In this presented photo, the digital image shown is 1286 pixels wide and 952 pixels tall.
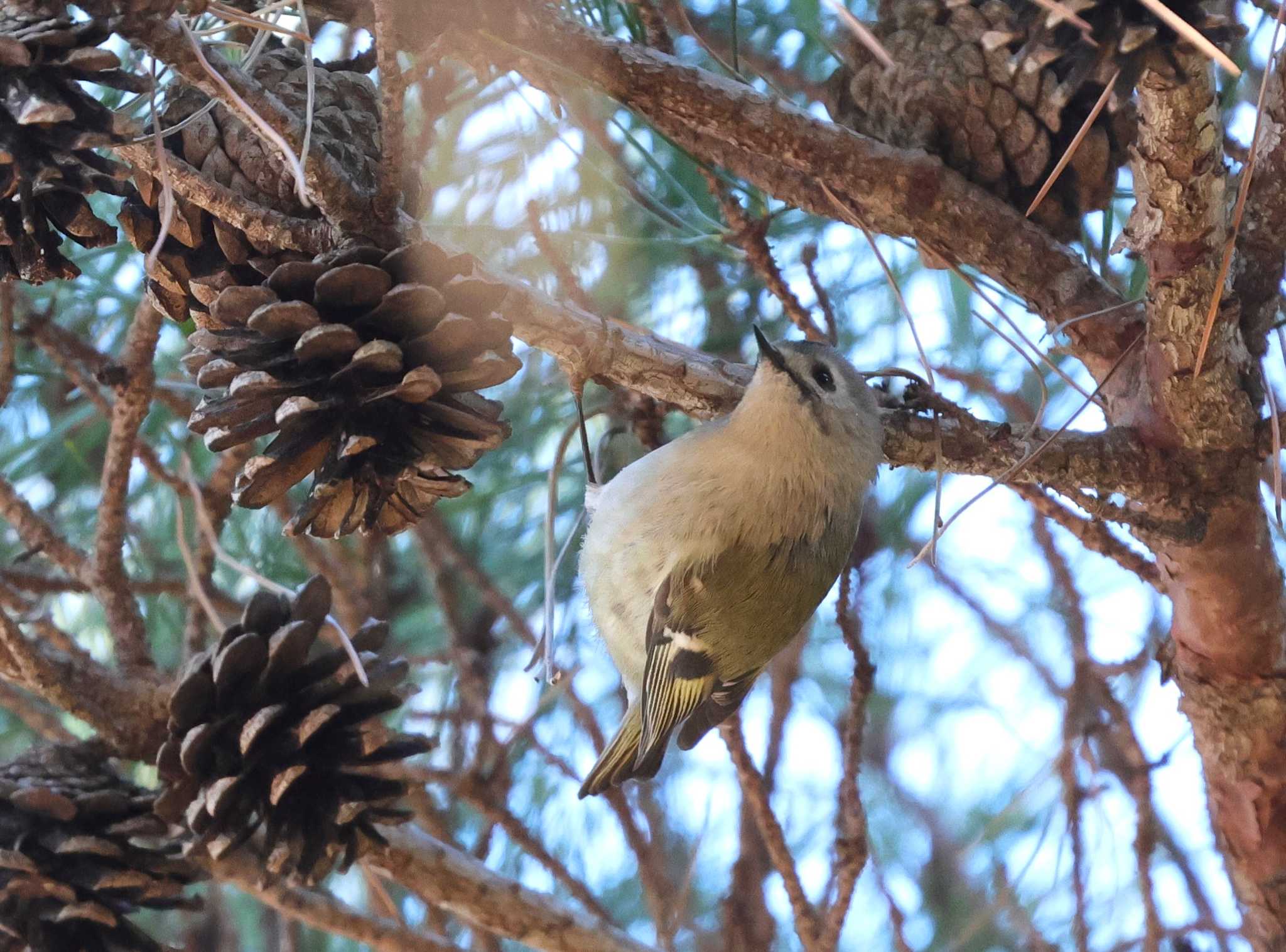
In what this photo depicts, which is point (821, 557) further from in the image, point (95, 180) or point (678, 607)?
point (95, 180)

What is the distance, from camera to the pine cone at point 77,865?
2.99ft

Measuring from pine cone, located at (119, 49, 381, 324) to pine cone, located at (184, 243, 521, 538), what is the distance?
0.04 m

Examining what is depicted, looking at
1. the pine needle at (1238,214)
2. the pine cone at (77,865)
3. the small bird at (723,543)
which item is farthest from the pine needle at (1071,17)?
the pine cone at (77,865)

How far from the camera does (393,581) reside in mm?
1624

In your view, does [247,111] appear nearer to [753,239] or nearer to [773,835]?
[753,239]

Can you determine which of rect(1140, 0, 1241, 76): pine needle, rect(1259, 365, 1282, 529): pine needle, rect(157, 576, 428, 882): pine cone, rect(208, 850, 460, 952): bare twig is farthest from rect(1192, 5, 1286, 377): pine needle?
rect(208, 850, 460, 952): bare twig

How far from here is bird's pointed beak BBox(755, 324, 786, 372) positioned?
1.05 m

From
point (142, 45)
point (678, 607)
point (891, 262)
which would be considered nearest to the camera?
point (142, 45)

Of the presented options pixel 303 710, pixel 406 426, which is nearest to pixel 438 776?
pixel 303 710

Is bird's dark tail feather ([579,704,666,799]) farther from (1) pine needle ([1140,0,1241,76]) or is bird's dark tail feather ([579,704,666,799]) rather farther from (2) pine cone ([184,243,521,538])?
(1) pine needle ([1140,0,1241,76])

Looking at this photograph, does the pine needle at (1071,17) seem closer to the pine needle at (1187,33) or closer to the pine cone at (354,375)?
the pine needle at (1187,33)

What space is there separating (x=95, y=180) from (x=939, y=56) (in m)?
0.64

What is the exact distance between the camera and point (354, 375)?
0.72 metres

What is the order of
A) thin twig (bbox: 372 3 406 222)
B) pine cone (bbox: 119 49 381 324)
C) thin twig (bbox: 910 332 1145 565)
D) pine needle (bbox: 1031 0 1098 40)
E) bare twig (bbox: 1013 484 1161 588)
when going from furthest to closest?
bare twig (bbox: 1013 484 1161 588) < thin twig (bbox: 910 332 1145 565) < pine cone (bbox: 119 49 381 324) < thin twig (bbox: 372 3 406 222) < pine needle (bbox: 1031 0 1098 40)
